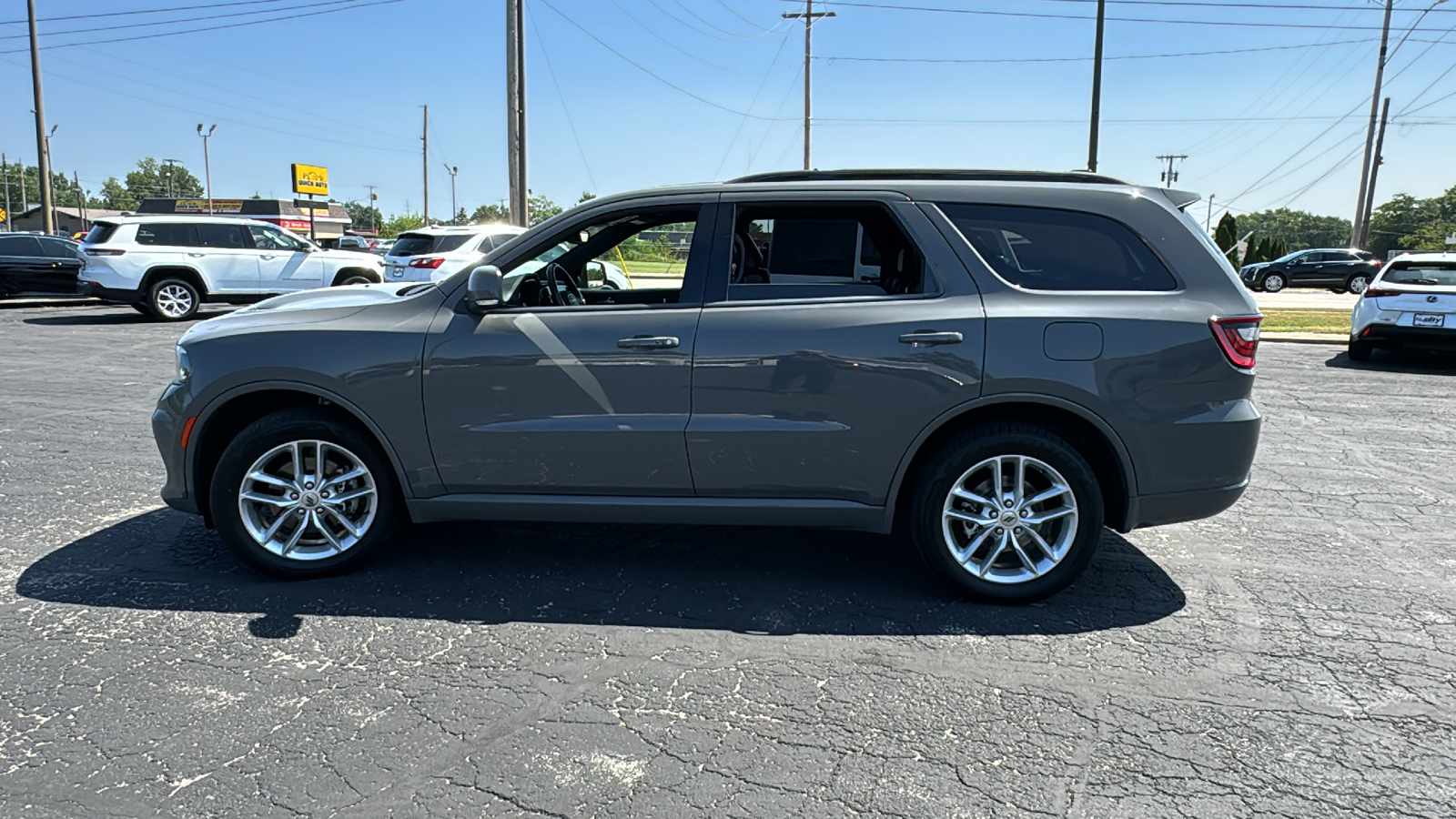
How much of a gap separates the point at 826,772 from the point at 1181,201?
3.07 m

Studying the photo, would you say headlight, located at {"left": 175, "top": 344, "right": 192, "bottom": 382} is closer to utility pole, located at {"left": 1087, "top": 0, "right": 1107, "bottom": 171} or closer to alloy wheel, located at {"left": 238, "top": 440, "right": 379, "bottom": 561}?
alloy wheel, located at {"left": 238, "top": 440, "right": 379, "bottom": 561}

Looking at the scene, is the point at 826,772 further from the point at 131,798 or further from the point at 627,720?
the point at 131,798

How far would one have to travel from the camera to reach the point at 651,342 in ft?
13.6

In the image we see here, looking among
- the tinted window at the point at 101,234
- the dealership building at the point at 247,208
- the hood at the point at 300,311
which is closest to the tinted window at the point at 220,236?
the tinted window at the point at 101,234

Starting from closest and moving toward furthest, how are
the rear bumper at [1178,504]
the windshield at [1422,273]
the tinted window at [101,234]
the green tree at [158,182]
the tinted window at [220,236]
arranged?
the rear bumper at [1178,504], the windshield at [1422,273], the tinted window at [101,234], the tinted window at [220,236], the green tree at [158,182]

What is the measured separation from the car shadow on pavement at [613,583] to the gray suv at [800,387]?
0.21m

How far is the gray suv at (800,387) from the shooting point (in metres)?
4.07

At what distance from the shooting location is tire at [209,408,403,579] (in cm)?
436

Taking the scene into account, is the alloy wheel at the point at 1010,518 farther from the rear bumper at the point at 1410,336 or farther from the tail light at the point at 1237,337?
the rear bumper at the point at 1410,336

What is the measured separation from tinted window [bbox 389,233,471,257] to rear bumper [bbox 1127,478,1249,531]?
1399 centimetres

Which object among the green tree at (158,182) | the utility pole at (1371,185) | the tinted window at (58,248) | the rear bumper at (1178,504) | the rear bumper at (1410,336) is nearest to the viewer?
the rear bumper at (1178,504)

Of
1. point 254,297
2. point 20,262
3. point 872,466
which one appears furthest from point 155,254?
point 872,466

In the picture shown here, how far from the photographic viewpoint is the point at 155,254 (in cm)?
1659

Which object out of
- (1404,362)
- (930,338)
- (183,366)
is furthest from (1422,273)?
(183,366)
